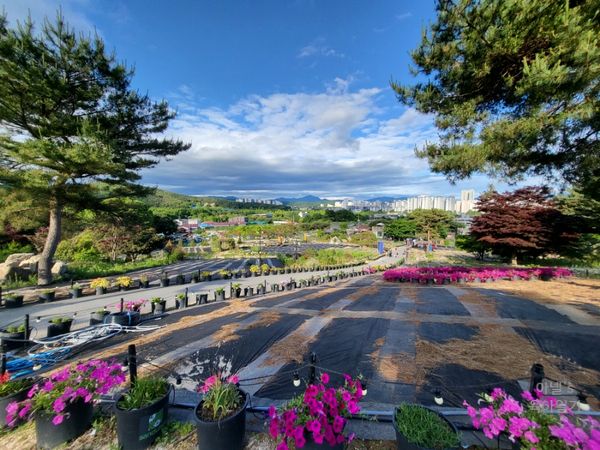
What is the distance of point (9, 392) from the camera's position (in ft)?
7.68

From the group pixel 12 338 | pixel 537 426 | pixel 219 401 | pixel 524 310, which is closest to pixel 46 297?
pixel 12 338

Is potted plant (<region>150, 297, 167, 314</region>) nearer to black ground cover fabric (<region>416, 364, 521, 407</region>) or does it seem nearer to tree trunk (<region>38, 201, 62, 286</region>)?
black ground cover fabric (<region>416, 364, 521, 407</region>)

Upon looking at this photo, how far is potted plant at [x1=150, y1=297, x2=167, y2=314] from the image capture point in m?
6.80

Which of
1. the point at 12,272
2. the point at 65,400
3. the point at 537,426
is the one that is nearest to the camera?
the point at 537,426

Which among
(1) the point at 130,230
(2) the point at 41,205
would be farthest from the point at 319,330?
(1) the point at 130,230

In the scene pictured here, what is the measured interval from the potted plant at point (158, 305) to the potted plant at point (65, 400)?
487 centimetres

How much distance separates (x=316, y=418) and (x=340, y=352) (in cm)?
223

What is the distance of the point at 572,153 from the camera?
5793mm

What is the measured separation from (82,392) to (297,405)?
184 cm

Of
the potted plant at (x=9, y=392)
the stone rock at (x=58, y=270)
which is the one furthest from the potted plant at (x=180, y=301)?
the stone rock at (x=58, y=270)

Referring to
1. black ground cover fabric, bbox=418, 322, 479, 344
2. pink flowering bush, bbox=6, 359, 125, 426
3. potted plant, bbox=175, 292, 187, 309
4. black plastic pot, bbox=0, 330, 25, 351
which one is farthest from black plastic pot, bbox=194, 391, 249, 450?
potted plant, bbox=175, 292, 187, 309

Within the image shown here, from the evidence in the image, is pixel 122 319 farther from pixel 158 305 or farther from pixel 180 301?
pixel 180 301

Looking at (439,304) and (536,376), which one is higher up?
(536,376)

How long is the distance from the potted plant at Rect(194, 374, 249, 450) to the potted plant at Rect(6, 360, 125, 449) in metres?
0.78
